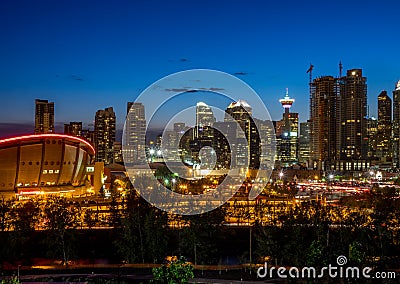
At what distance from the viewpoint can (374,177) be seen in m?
55.4

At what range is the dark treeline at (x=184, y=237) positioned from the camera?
13984 millimetres

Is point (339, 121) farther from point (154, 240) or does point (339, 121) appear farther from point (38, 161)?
point (154, 240)

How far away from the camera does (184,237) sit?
15211 millimetres

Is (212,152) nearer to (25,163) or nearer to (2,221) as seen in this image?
(25,163)

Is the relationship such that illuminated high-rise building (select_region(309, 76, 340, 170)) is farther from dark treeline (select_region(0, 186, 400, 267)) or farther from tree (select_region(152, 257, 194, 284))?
tree (select_region(152, 257, 194, 284))

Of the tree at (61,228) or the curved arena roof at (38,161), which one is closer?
the tree at (61,228)

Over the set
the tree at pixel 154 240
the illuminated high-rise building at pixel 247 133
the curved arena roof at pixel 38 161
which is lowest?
the tree at pixel 154 240

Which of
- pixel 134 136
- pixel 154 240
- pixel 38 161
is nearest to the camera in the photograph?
pixel 154 240

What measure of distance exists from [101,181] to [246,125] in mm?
43197

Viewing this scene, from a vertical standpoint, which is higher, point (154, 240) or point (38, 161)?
point (38, 161)

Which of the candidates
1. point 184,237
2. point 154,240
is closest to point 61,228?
point 154,240

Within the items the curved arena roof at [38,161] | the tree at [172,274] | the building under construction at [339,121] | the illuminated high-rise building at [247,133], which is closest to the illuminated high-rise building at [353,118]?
the building under construction at [339,121]

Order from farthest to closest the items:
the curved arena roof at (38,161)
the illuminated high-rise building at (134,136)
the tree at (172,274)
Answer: the illuminated high-rise building at (134,136) < the curved arena roof at (38,161) < the tree at (172,274)

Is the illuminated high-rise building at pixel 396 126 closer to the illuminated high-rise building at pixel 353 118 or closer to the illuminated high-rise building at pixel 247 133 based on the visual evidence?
the illuminated high-rise building at pixel 353 118
